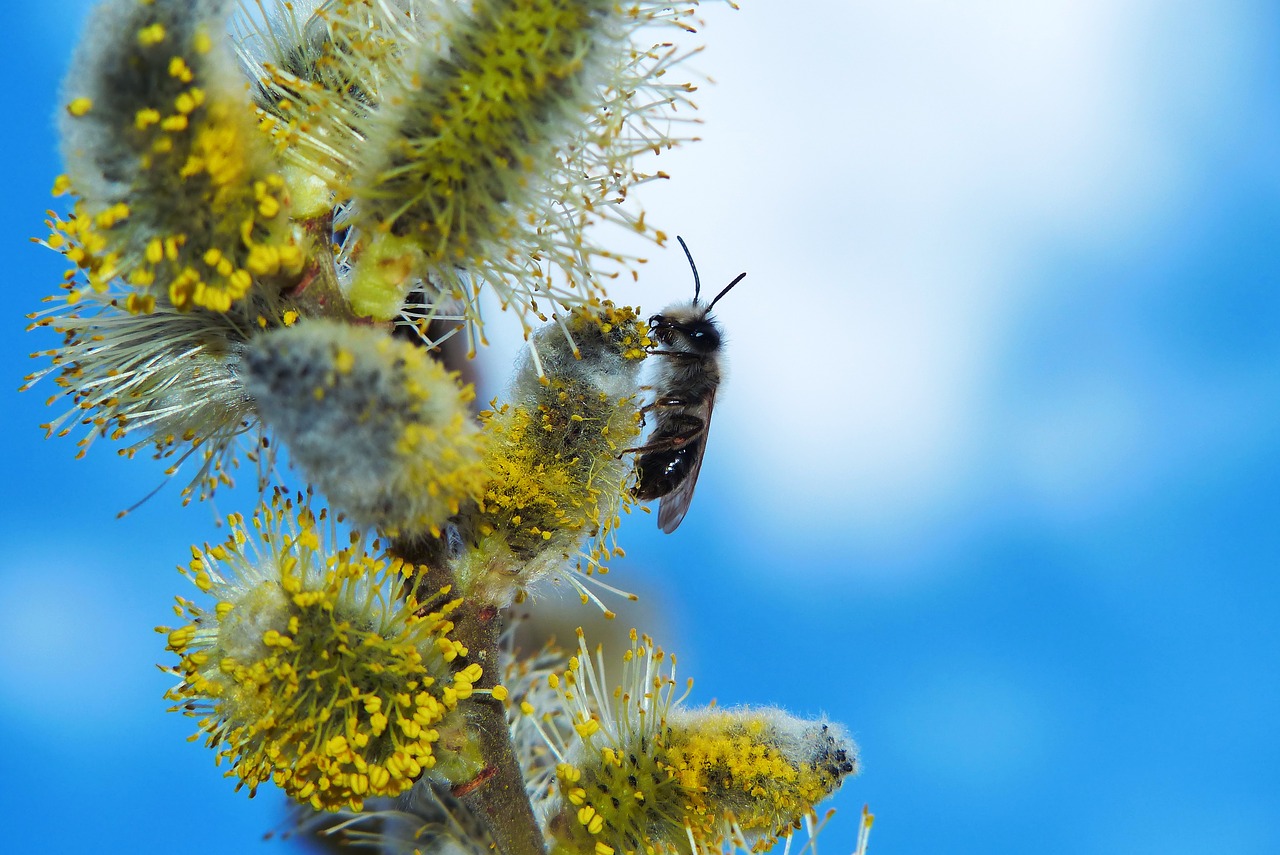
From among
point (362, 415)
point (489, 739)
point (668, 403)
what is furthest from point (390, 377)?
point (668, 403)

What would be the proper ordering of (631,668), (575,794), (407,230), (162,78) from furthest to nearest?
(631,668), (575,794), (407,230), (162,78)

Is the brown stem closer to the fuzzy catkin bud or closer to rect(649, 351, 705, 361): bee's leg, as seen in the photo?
the fuzzy catkin bud

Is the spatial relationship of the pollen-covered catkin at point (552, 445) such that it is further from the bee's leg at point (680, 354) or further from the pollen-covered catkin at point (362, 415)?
the bee's leg at point (680, 354)

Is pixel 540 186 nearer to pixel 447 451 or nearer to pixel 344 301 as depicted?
pixel 344 301

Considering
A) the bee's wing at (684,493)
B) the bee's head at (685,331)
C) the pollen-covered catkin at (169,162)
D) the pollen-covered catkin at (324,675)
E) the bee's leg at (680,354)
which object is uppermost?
the bee's head at (685,331)

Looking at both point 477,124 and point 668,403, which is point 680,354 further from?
point 477,124

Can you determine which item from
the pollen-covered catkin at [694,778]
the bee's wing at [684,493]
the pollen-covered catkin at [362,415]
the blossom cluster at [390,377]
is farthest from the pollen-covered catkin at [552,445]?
the bee's wing at [684,493]

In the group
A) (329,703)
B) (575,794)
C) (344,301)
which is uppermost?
(344,301)

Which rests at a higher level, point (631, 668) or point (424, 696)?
point (631, 668)

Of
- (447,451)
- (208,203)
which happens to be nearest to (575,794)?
(447,451)
